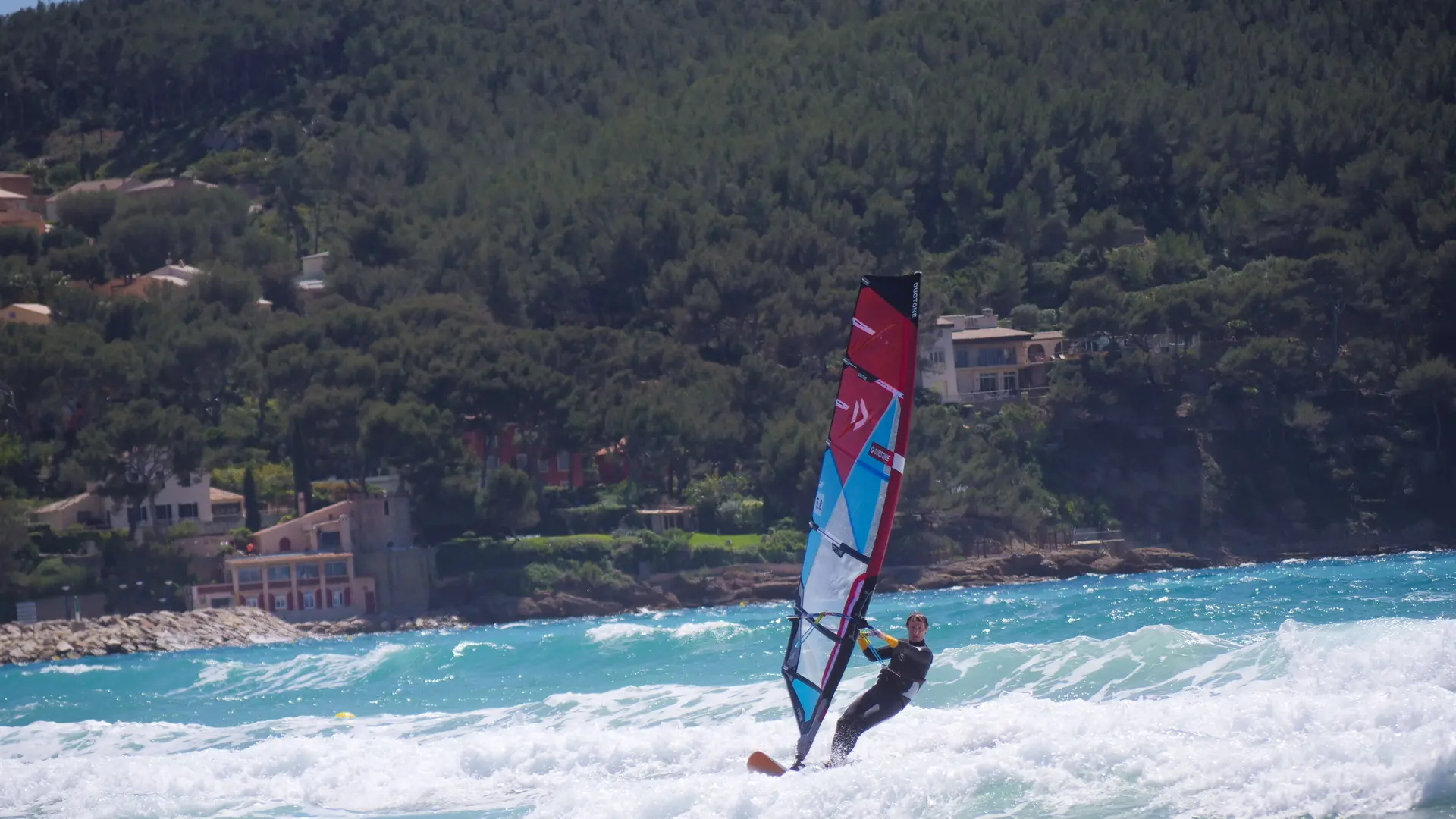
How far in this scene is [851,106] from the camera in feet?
254

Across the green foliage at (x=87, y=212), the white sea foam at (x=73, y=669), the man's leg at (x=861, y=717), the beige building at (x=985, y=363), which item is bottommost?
the white sea foam at (x=73, y=669)

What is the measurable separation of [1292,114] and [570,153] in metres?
30.8

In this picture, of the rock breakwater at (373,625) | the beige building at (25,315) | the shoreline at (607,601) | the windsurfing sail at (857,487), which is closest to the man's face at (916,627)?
the windsurfing sail at (857,487)

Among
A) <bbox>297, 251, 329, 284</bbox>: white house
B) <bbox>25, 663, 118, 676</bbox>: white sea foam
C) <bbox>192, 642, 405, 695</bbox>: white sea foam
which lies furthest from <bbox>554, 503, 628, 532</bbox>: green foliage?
<bbox>297, 251, 329, 284</bbox>: white house

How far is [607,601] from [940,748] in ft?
127

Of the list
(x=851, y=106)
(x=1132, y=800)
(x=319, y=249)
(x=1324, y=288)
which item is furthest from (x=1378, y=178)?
(x=1132, y=800)

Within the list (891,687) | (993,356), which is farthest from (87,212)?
(891,687)

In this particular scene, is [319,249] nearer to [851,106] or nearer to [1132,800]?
[851,106]

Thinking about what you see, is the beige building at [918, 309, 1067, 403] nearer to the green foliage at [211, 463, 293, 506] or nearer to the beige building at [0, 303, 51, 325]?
the green foliage at [211, 463, 293, 506]

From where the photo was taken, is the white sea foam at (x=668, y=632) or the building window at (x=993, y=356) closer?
the white sea foam at (x=668, y=632)

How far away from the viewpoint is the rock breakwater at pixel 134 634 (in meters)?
42.2

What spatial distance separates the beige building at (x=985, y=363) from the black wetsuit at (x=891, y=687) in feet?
166

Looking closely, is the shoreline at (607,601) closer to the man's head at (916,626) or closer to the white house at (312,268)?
the white house at (312,268)

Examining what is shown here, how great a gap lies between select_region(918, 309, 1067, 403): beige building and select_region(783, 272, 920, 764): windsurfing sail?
50.8 metres
